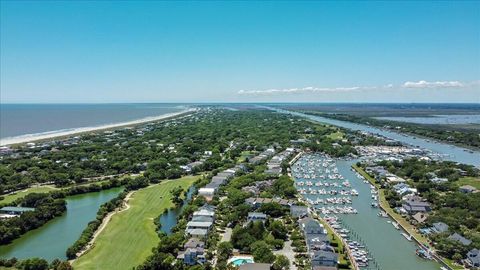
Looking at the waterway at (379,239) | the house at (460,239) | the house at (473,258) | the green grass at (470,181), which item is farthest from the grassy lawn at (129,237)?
the green grass at (470,181)

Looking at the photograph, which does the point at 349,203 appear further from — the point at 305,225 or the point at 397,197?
the point at 305,225

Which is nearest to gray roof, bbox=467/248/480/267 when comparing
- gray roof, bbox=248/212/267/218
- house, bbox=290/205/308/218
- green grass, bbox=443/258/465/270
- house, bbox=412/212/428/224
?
green grass, bbox=443/258/465/270

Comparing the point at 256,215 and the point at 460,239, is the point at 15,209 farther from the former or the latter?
the point at 460,239

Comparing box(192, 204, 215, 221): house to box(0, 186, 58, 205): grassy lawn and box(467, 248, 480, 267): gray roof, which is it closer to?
box(467, 248, 480, 267): gray roof

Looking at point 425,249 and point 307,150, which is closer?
point 425,249

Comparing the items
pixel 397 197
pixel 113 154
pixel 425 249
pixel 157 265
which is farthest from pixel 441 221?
pixel 113 154

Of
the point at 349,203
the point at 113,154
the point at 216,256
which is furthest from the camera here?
the point at 113,154
